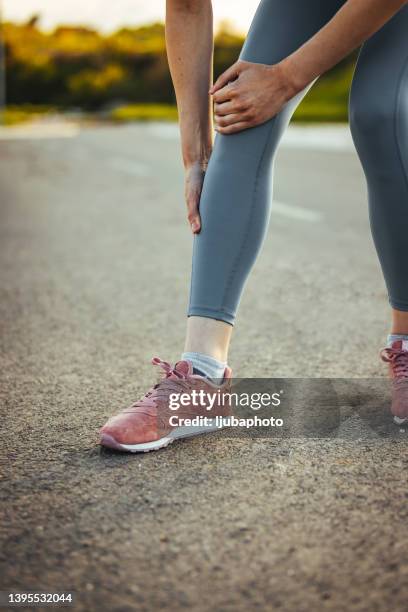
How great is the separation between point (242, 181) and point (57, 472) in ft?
2.79

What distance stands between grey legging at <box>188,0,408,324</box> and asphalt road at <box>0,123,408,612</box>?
416 mm

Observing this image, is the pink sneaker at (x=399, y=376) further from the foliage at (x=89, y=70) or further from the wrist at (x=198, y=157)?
the foliage at (x=89, y=70)

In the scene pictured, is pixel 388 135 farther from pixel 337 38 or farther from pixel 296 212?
pixel 296 212

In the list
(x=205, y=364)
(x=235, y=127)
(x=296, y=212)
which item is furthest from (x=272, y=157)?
(x=296, y=212)

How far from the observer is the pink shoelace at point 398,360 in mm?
2170

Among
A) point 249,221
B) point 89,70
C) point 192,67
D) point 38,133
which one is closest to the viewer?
point 249,221

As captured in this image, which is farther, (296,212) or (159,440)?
(296,212)

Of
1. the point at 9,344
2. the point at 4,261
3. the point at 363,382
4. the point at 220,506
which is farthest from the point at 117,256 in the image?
the point at 220,506

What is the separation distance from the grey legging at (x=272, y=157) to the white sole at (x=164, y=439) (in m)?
0.28

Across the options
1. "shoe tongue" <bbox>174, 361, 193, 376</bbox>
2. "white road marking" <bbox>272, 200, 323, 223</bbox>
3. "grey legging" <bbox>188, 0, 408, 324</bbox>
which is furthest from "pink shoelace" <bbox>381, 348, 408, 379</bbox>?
"white road marking" <bbox>272, 200, 323, 223</bbox>

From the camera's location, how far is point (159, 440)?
194 centimetres

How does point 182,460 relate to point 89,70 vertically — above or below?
below

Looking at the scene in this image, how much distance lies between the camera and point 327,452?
1900 mm

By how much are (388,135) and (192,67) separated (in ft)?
1.87
